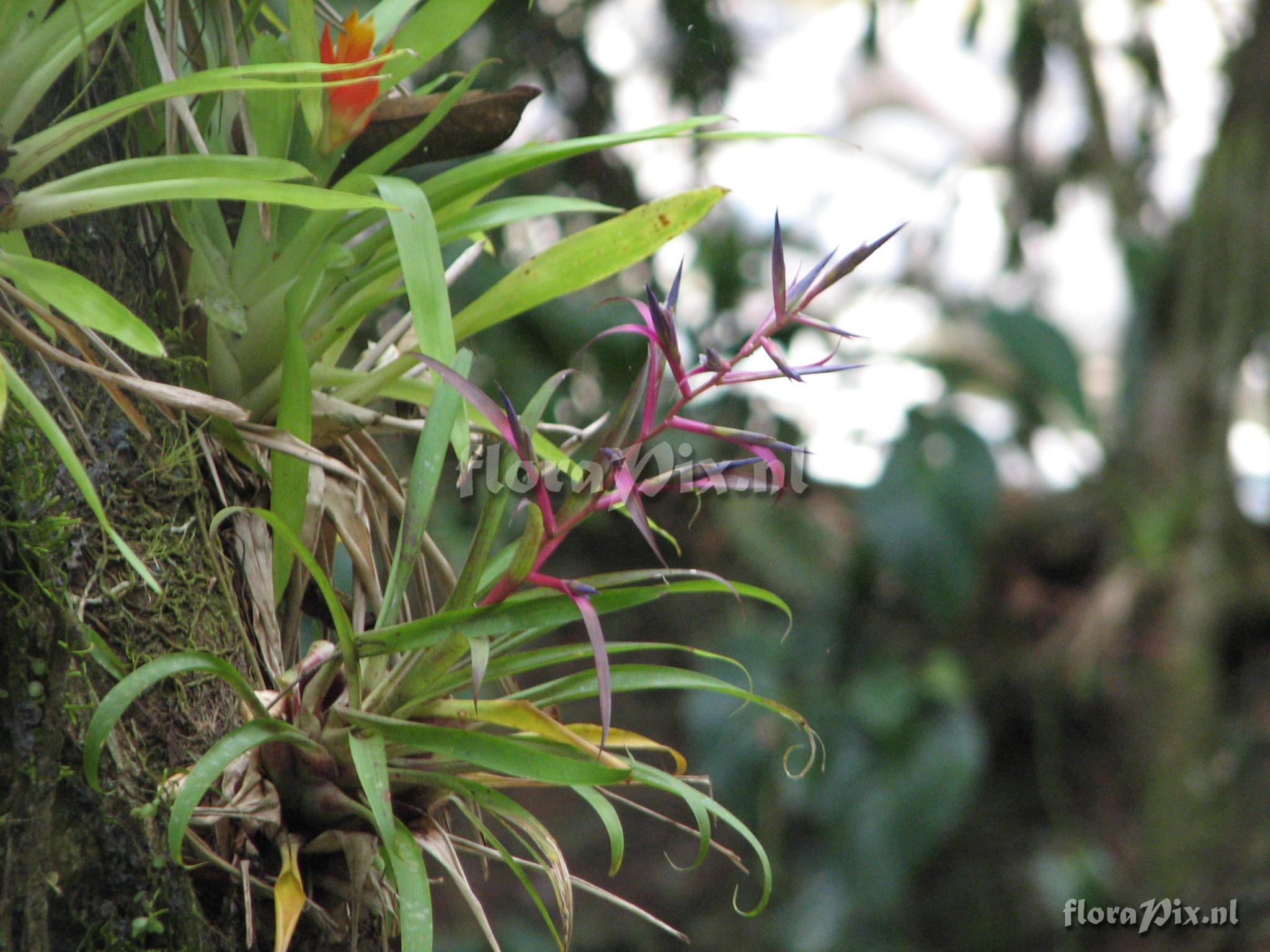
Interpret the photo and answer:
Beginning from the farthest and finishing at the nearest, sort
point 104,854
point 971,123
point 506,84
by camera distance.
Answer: point 971,123, point 506,84, point 104,854

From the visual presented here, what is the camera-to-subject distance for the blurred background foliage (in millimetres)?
2066

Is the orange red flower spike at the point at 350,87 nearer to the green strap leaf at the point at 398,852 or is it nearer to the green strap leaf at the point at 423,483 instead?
the green strap leaf at the point at 423,483

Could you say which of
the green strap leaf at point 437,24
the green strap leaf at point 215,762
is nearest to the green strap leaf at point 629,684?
the green strap leaf at point 215,762

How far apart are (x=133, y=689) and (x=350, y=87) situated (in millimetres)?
311

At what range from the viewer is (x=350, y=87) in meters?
0.53

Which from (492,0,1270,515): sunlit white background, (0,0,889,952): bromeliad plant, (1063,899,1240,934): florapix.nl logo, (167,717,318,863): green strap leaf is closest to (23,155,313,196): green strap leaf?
(0,0,889,952): bromeliad plant

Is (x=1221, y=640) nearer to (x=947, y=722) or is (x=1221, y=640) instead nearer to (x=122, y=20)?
(x=947, y=722)

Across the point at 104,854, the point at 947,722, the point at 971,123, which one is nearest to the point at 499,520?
the point at 104,854

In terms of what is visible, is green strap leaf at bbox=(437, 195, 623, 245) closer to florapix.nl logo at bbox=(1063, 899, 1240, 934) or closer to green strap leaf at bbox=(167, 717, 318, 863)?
green strap leaf at bbox=(167, 717, 318, 863)

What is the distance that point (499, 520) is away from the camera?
47 cm

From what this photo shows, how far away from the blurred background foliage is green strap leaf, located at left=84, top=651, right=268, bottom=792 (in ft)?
3.50

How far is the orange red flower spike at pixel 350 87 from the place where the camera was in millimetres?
531

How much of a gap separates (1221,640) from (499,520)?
2503mm

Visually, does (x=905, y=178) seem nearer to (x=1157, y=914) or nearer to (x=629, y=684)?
(x=1157, y=914)
